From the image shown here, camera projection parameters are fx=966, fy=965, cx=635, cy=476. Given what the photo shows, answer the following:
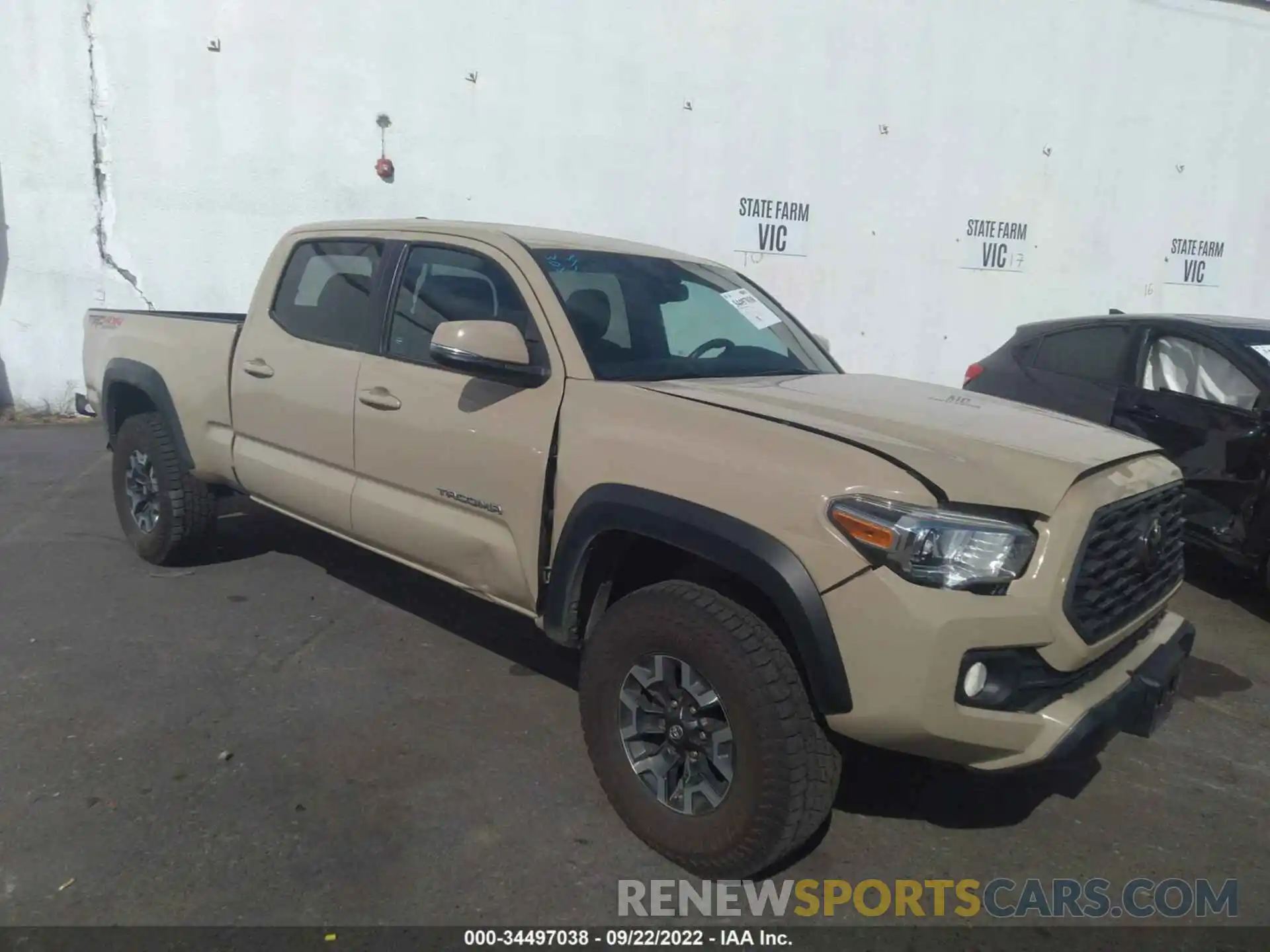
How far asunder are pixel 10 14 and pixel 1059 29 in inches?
419

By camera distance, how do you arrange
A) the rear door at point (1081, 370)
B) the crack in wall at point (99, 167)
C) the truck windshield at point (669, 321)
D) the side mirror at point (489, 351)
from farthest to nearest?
the crack in wall at point (99, 167), the rear door at point (1081, 370), the truck windshield at point (669, 321), the side mirror at point (489, 351)

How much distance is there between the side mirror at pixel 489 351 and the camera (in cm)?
309

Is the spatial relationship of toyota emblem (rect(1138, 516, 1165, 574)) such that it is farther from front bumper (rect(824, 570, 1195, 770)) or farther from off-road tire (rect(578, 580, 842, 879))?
off-road tire (rect(578, 580, 842, 879))

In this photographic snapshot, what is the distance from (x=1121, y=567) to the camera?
2686 mm

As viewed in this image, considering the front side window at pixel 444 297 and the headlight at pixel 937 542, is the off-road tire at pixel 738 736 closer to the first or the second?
the headlight at pixel 937 542

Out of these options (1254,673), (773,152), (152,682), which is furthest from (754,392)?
(773,152)

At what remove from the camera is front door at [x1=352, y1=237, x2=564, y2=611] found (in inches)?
126

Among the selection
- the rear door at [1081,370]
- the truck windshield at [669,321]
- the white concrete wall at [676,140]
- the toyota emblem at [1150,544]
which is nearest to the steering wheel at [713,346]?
the truck windshield at [669,321]

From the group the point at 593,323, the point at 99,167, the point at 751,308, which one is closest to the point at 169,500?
the point at 593,323

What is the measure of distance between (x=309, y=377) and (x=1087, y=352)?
4867 mm

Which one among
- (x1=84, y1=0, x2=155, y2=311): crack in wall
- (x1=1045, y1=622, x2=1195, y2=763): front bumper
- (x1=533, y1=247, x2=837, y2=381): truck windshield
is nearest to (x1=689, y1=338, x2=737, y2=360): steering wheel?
(x1=533, y1=247, x2=837, y2=381): truck windshield

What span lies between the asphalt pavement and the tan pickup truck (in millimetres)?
Answer: 364

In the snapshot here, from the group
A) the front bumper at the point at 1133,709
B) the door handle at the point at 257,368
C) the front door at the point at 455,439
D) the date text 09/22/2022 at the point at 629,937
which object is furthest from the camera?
the door handle at the point at 257,368
